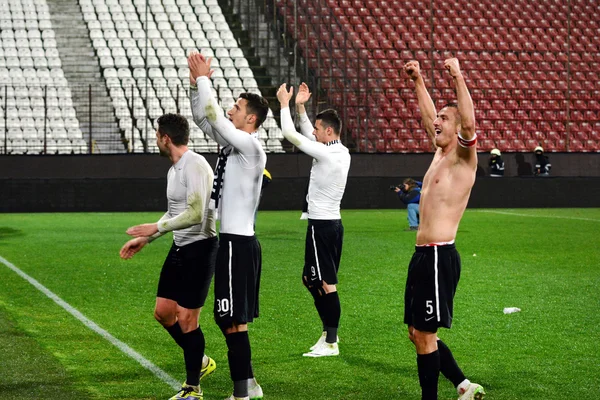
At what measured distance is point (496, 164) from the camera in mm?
31609

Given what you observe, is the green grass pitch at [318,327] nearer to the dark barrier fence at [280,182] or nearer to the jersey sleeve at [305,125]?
the jersey sleeve at [305,125]

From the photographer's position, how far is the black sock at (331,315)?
339 inches

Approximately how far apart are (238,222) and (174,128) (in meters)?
0.90

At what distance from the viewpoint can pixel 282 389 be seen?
722cm

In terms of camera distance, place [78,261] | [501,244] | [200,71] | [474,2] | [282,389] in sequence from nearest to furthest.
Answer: [200,71] < [282,389] < [78,261] < [501,244] < [474,2]

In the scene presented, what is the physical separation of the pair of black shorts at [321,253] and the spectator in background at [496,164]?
23456mm

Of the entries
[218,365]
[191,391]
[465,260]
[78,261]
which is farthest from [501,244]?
[191,391]

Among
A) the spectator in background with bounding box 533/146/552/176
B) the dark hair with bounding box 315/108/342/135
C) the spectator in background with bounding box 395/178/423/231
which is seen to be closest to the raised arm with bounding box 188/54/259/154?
the dark hair with bounding box 315/108/342/135

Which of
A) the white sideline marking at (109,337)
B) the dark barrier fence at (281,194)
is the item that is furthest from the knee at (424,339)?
the dark barrier fence at (281,194)

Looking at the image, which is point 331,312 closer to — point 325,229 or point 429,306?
point 325,229

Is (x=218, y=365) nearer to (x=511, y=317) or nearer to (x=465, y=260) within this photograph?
(x=511, y=317)

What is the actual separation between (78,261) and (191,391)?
953 centimetres

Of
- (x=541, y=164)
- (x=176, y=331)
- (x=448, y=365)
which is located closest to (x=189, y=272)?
(x=176, y=331)

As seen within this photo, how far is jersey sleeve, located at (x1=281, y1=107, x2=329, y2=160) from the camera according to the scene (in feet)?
24.7
